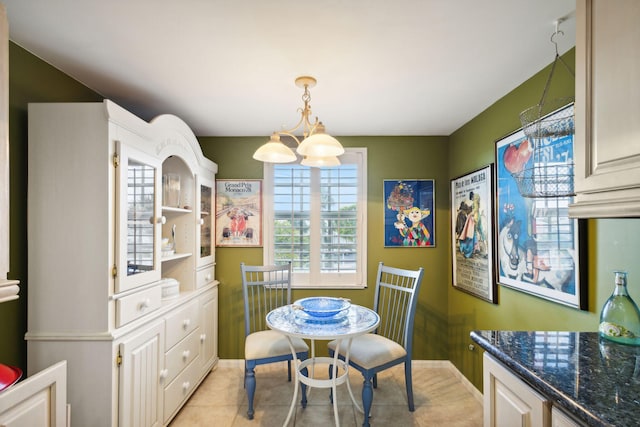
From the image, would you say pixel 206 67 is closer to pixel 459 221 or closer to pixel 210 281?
pixel 210 281

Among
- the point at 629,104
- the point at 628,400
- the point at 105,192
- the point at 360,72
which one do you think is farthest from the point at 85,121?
the point at 628,400

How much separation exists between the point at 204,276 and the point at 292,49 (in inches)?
85.7

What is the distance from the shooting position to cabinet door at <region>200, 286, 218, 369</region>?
292 cm

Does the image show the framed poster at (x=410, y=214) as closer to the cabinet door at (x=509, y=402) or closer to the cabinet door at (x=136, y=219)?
the cabinet door at (x=509, y=402)

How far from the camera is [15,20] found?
1.46m

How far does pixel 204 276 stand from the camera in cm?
301

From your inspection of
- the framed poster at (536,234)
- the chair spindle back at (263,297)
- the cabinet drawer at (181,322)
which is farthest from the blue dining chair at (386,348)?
the cabinet drawer at (181,322)

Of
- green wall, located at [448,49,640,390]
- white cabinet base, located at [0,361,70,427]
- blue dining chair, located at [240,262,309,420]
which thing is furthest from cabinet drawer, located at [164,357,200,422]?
green wall, located at [448,49,640,390]

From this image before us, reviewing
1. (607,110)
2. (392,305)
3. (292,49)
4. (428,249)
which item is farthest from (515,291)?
(292,49)

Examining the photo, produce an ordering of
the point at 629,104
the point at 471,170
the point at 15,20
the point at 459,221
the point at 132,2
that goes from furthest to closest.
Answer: the point at 459,221 < the point at 471,170 < the point at 15,20 < the point at 132,2 < the point at 629,104

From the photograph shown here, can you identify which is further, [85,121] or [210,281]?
[210,281]

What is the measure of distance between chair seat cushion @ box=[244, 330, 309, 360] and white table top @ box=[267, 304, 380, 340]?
0.32 metres

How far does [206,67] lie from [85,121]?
0.72 meters

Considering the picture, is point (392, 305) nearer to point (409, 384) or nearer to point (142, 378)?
point (409, 384)
